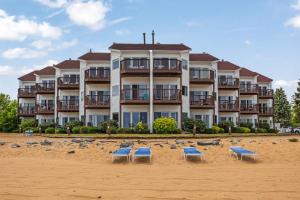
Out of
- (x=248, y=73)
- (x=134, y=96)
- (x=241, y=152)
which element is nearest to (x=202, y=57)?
(x=134, y=96)

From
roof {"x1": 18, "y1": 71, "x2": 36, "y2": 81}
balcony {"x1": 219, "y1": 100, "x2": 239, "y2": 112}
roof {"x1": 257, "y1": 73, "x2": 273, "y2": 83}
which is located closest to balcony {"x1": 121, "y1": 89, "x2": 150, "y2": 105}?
balcony {"x1": 219, "y1": 100, "x2": 239, "y2": 112}

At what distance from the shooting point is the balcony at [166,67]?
41625 millimetres

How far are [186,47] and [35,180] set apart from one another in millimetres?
33359

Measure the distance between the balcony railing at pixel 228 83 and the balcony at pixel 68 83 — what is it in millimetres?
19863

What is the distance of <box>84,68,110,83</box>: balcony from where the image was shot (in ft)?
147

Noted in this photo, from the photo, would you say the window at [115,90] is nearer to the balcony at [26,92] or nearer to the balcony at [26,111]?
the balcony at [26,111]

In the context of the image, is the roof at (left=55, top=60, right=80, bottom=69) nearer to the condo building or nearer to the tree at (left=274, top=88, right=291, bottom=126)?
the condo building

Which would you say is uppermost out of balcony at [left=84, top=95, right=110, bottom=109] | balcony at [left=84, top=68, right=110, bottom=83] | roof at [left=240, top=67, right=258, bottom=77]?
roof at [left=240, top=67, right=258, bottom=77]

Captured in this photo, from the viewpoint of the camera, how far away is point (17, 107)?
197 feet

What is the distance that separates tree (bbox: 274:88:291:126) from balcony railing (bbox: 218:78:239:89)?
32.0 m

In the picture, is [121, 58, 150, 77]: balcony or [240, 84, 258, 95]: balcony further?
[240, 84, 258, 95]: balcony

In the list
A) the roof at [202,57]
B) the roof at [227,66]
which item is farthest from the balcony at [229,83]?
the roof at [202,57]

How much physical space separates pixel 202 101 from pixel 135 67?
9402 mm

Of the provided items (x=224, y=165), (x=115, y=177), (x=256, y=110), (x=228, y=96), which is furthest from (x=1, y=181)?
(x=256, y=110)
